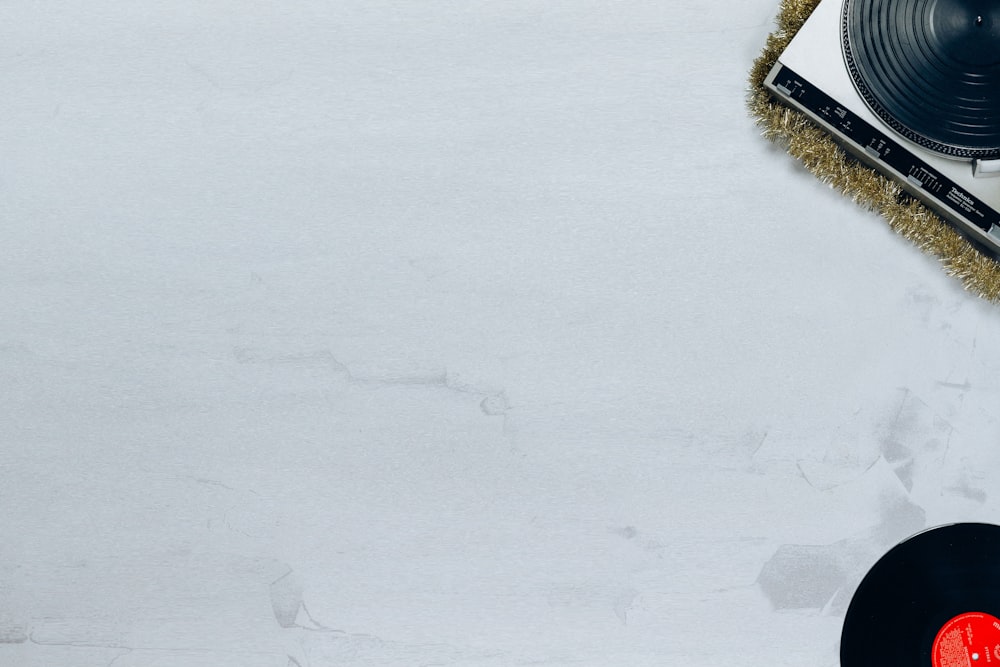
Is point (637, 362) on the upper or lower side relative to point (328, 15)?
lower

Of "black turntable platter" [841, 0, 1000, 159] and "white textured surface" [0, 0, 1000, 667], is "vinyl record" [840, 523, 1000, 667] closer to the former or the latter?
"white textured surface" [0, 0, 1000, 667]

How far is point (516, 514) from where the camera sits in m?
0.74

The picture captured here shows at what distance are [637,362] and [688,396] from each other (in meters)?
0.06

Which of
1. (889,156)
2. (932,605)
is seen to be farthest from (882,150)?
(932,605)

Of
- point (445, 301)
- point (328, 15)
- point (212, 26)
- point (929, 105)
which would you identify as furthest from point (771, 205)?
point (212, 26)

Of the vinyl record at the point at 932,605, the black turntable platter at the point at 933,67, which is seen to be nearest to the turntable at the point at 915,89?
the black turntable platter at the point at 933,67

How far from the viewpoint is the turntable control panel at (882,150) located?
669 millimetres

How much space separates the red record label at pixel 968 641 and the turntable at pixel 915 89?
0.37 metres

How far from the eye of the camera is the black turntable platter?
0.64 meters

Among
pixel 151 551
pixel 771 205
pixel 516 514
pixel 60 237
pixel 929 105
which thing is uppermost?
pixel 929 105

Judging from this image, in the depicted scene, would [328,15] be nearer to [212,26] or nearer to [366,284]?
[212,26]

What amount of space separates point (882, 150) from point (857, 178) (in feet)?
0.12

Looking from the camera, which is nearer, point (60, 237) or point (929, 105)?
point (929, 105)

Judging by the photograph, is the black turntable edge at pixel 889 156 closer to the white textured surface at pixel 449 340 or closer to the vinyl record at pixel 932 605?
the white textured surface at pixel 449 340
